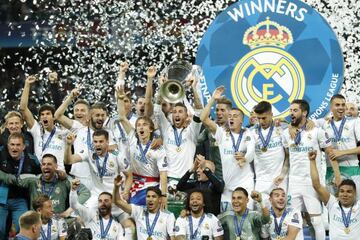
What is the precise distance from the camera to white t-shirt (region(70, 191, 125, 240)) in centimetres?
1036

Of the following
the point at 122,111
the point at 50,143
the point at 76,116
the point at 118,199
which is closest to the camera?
the point at 118,199

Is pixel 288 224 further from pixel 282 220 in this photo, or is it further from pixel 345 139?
pixel 345 139

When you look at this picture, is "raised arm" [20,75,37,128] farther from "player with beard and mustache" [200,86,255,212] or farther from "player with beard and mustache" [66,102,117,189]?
"player with beard and mustache" [200,86,255,212]

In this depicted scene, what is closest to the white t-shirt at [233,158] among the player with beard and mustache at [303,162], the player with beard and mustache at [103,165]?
the player with beard and mustache at [303,162]

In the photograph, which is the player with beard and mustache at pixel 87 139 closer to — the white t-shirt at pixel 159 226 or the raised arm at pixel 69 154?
the raised arm at pixel 69 154

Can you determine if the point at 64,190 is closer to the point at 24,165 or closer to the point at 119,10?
the point at 24,165

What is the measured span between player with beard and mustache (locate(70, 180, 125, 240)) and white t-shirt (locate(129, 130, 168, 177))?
19.7 inches

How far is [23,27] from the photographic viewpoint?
16.5 m

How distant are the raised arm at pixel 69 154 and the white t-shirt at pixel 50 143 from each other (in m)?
0.34

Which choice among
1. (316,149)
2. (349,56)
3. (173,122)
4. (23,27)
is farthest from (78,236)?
(23,27)

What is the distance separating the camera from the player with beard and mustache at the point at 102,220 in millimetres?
10320

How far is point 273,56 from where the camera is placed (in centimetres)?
1162

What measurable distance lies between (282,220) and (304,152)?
2.28 ft

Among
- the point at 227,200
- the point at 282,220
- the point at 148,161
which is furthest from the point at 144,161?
the point at 282,220
